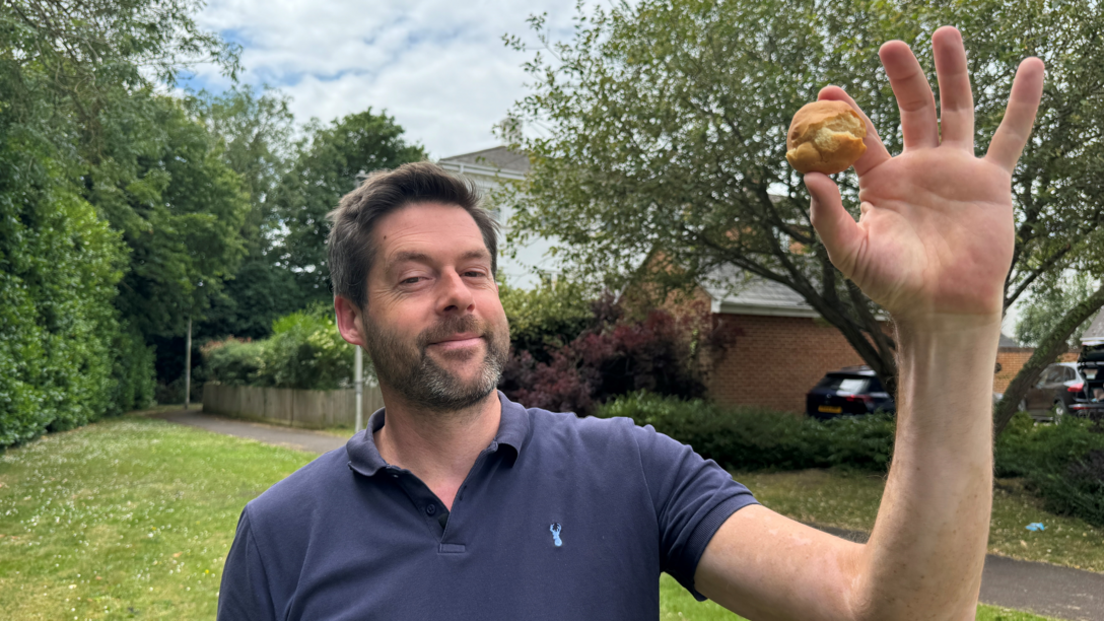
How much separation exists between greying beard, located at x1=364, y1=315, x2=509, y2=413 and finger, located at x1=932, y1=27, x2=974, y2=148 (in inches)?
44.9

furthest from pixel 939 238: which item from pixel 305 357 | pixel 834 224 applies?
pixel 305 357

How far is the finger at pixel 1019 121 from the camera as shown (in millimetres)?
1299

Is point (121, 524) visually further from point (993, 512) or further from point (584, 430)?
point (993, 512)

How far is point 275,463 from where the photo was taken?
14625 millimetres

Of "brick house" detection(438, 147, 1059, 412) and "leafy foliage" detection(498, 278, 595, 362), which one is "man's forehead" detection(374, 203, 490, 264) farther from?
"brick house" detection(438, 147, 1059, 412)

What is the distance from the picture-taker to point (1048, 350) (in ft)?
32.6

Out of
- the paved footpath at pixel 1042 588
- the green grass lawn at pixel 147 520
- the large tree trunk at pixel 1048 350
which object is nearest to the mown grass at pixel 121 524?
the green grass lawn at pixel 147 520

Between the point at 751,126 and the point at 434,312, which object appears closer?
the point at 434,312

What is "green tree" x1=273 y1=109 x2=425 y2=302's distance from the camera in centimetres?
4344

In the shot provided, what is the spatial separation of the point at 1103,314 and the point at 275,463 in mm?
19113

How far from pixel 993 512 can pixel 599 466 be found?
9.97m

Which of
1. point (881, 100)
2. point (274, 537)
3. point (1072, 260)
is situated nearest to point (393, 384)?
point (274, 537)

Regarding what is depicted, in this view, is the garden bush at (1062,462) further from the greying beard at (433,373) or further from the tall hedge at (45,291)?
the tall hedge at (45,291)

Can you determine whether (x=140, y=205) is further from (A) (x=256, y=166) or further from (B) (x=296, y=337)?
(A) (x=256, y=166)
